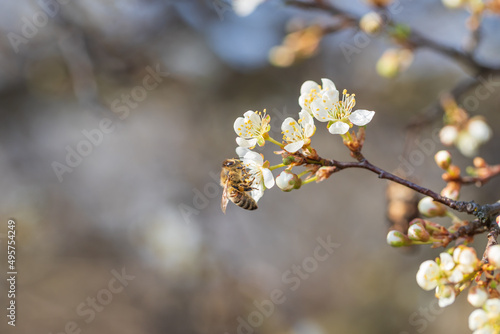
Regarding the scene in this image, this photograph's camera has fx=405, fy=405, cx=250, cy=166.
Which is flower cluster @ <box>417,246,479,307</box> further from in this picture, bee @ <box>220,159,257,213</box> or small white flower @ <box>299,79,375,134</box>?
bee @ <box>220,159,257,213</box>

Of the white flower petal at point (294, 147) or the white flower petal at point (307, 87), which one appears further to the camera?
the white flower petal at point (307, 87)

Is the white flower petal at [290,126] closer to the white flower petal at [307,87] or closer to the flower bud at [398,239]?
the white flower petal at [307,87]

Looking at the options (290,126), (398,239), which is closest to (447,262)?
(398,239)

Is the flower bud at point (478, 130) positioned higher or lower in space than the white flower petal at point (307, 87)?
lower

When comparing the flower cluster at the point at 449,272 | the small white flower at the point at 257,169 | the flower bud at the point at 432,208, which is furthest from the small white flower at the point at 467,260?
the small white flower at the point at 257,169

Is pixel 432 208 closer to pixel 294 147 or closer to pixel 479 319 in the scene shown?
pixel 479 319

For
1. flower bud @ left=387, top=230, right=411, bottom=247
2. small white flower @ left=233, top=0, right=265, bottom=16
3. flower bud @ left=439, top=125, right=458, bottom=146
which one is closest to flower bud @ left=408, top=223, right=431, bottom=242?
flower bud @ left=387, top=230, right=411, bottom=247

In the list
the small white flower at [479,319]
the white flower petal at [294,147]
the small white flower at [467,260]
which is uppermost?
the white flower petal at [294,147]
